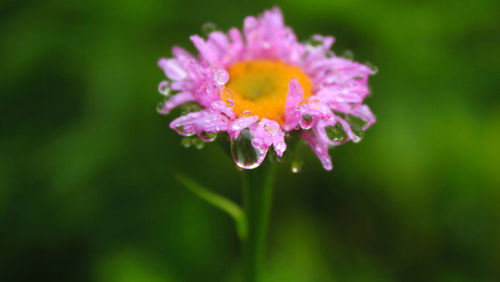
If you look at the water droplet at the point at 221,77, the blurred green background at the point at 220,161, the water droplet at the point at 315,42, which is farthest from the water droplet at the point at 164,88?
the blurred green background at the point at 220,161

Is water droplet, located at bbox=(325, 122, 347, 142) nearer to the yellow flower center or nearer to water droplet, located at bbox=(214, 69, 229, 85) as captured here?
the yellow flower center

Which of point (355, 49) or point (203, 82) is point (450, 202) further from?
point (203, 82)

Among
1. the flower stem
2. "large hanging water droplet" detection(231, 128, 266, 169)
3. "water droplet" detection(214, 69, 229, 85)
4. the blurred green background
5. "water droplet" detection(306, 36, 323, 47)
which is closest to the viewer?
"large hanging water droplet" detection(231, 128, 266, 169)

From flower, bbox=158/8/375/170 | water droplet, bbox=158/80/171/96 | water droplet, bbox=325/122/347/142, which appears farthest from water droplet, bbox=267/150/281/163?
water droplet, bbox=158/80/171/96

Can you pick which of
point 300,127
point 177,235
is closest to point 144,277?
point 177,235

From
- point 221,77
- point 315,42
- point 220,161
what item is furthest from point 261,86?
point 220,161

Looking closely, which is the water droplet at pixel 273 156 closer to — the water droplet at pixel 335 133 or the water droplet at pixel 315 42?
the water droplet at pixel 335 133
